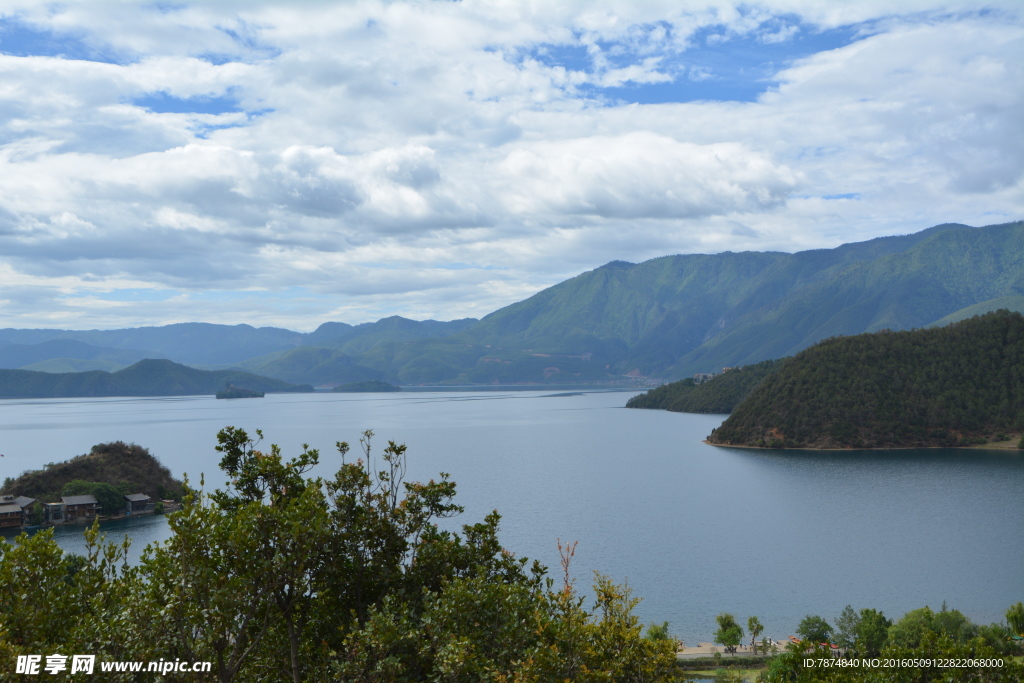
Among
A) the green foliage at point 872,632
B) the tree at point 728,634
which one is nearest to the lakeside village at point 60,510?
the tree at point 728,634

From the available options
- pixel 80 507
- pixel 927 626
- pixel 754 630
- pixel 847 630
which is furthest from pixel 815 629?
pixel 80 507

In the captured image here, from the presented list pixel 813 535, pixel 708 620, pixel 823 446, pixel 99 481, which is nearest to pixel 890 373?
pixel 823 446

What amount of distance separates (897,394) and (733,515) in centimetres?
7414

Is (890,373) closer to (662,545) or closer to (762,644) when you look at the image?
(662,545)

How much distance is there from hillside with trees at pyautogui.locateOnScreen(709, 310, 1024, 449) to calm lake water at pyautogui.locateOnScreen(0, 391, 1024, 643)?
26.3 ft

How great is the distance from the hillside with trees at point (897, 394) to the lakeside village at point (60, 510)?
95.7m

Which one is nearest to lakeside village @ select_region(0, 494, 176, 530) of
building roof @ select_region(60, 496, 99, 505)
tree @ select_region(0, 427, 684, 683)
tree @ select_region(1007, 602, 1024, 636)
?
building roof @ select_region(60, 496, 99, 505)

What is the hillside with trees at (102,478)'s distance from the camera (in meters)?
75.0

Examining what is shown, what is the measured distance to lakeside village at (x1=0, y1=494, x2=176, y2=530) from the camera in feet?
226

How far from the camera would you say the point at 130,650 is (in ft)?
36.2

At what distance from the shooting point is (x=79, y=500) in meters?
73.5

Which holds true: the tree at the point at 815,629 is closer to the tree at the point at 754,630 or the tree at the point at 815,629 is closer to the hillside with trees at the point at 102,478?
the tree at the point at 754,630

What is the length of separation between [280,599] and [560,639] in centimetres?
527

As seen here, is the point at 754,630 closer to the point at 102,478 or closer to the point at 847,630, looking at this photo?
the point at 847,630
